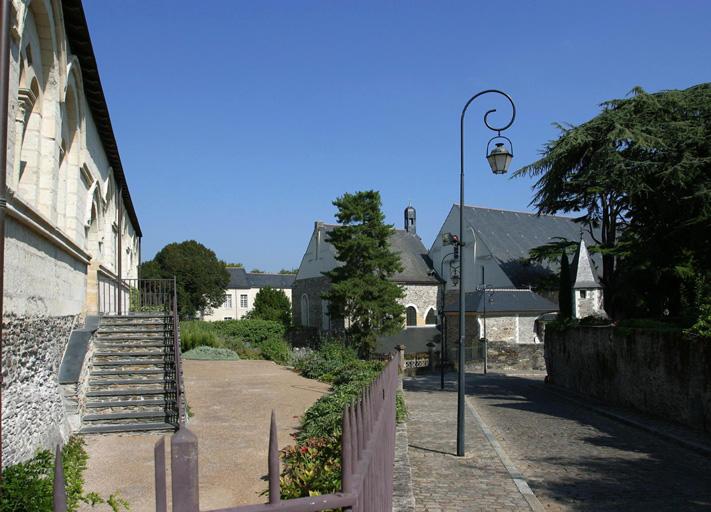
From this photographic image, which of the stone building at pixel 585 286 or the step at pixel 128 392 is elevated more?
the stone building at pixel 585 286

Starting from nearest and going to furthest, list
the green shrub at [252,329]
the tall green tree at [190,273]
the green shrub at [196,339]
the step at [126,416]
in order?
1. the step at [126,416]
2. the green shrub at [196,339]
3. the green shrub at [252,329]
4. the tall green tree at [190,273]

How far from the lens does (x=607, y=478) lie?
8125 mm

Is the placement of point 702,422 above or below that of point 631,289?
below

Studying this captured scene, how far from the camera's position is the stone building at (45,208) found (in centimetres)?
684

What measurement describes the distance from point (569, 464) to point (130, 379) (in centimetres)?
828

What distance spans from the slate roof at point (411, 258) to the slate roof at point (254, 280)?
2576 cm

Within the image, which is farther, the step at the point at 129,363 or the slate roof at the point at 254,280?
the slate roof at the point at 254,280

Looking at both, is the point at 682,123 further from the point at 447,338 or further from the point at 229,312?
the point at 229,312

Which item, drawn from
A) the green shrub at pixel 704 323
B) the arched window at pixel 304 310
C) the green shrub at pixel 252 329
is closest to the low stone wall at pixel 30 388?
the green shrub at pixel 704 323

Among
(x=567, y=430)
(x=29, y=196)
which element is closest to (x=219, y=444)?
(x=29, y=196)

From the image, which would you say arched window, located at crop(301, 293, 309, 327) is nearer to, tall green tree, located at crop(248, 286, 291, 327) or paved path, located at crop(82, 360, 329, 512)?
tall green tree, located at crop(248, 286, 291, 327)

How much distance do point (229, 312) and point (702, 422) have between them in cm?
5955

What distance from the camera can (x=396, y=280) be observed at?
129 feet

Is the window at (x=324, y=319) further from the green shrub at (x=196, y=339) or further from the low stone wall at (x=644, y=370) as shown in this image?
the low stone wall at (x=644, y=370)
